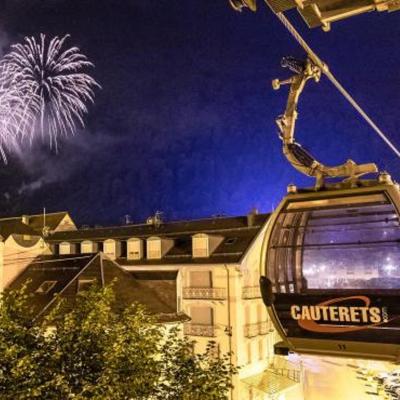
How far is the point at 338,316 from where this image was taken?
6.38 metres

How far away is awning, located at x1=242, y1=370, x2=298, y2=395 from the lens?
3478 centimetres

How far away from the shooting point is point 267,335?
37781 millimetres

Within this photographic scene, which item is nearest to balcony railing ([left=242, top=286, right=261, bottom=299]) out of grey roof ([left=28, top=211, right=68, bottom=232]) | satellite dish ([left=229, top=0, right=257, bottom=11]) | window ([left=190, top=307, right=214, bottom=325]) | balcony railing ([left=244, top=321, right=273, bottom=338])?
balcony railing ([left=244, top=321, right=273, bottom=338])

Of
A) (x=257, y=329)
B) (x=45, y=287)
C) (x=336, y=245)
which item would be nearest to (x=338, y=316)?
(x=336, y=245)

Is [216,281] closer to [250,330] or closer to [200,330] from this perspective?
[200,330]

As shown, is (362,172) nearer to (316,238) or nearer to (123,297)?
(316,238)

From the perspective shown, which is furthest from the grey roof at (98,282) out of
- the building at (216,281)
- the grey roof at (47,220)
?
the grey roof at (47,220)

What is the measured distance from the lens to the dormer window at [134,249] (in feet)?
132

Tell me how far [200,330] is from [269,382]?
6602 millimetres

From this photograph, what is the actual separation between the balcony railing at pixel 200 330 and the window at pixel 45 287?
35.4 ft

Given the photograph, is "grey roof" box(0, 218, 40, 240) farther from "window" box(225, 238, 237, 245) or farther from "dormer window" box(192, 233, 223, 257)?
"window" box(225, 238, 237, 245)

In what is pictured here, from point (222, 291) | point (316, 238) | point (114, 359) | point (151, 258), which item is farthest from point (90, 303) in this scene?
point (151, 258)

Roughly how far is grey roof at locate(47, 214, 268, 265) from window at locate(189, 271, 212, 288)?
3.11 feet

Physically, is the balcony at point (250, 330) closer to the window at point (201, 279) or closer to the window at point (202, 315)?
the window at point (202, 315)
